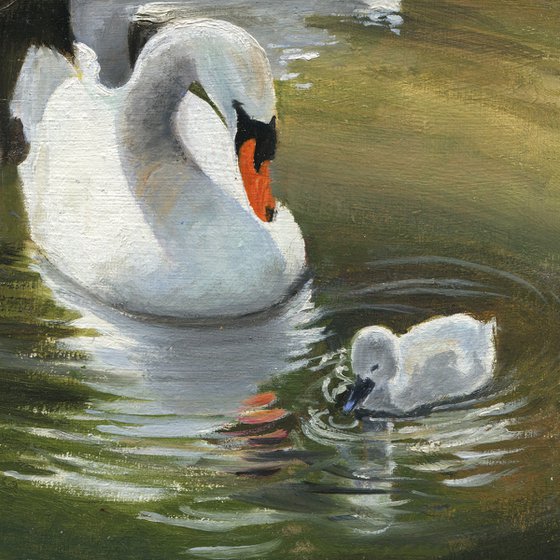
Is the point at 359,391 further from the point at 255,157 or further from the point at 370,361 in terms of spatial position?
the point at 255,157

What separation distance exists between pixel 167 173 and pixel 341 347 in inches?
16.7

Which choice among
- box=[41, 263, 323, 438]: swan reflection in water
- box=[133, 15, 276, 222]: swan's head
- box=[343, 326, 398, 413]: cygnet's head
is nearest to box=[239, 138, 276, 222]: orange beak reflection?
box=[133, 15, 276, 222]: swan's head

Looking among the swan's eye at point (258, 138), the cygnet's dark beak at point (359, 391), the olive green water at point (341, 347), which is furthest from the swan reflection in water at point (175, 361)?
the swan's eye at point (258, 138)

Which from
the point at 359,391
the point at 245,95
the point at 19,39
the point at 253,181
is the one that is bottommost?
the point at 359,391

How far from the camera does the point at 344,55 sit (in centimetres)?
82

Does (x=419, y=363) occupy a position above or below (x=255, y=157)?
below

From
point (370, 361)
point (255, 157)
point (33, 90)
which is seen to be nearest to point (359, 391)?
point (370, 361)

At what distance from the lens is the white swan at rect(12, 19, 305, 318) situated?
2.69ft

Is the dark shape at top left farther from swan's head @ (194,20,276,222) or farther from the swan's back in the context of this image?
the swan's back

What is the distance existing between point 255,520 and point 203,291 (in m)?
0.41

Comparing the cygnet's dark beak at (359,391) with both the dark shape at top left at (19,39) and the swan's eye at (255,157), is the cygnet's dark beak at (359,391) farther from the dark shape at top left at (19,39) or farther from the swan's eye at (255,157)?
the dark shape at top left at (19,39)

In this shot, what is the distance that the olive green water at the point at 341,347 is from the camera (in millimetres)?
827

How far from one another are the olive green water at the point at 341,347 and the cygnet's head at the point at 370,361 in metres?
0.02

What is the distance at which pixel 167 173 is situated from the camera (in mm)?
823
